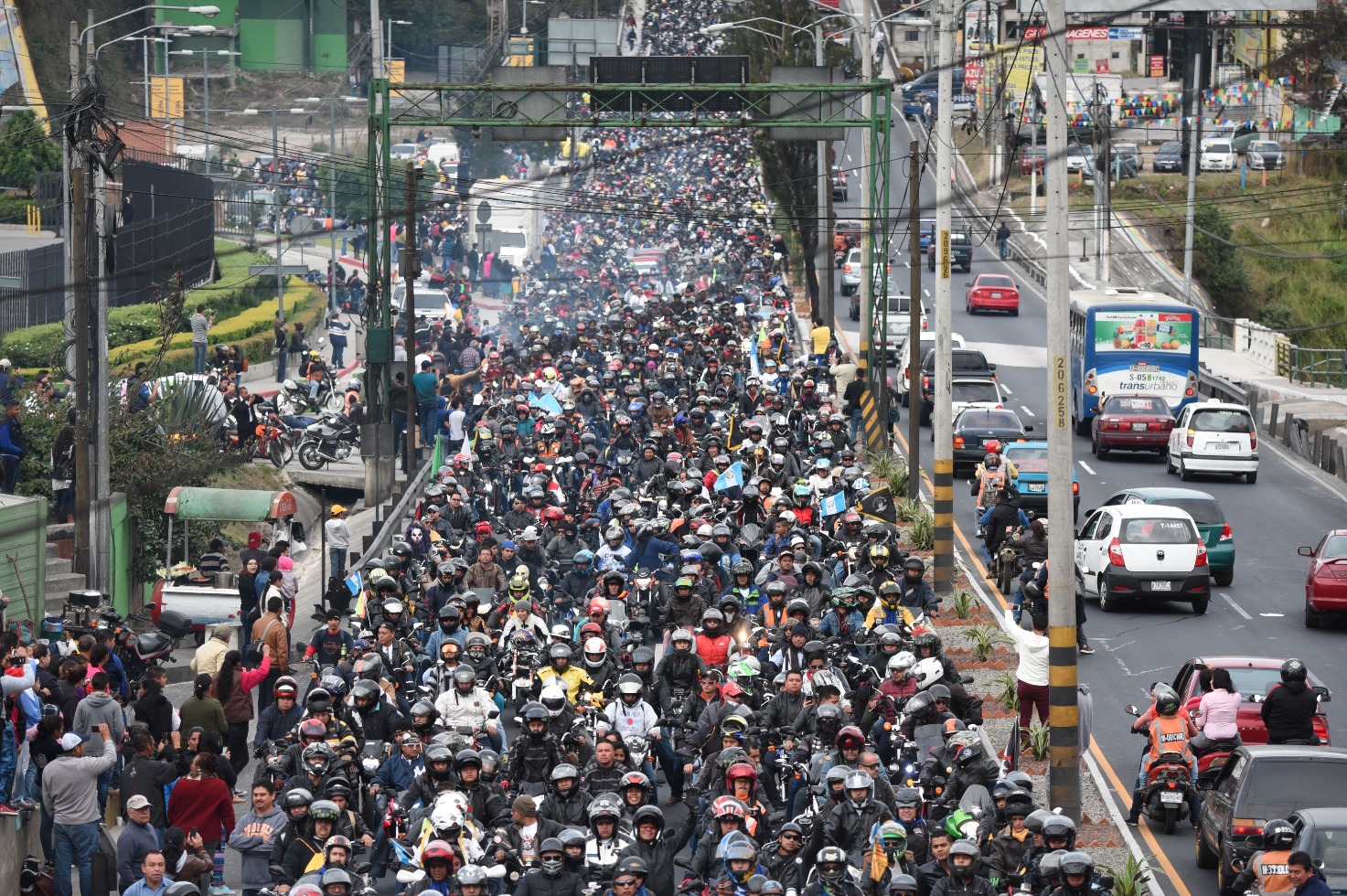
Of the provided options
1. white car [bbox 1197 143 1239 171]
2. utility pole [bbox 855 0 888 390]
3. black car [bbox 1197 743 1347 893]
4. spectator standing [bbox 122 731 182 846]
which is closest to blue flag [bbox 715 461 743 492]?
utility pole [bbox 855 0 888 390]

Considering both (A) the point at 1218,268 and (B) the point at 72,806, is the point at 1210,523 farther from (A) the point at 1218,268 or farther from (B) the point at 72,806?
(A) the point at 1218,268

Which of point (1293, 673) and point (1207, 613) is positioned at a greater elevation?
point (1293, 673)

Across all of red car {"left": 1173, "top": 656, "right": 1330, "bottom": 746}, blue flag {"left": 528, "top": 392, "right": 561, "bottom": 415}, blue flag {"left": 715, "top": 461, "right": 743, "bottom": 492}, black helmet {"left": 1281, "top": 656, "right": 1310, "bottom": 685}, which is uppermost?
blue flag {"left": 528, "top": 392, "right": 561, "bottom": 415}

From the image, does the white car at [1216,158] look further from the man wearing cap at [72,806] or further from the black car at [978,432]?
the man wearing cap at [72,806]

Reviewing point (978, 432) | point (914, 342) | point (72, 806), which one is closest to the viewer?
point (72, 806)

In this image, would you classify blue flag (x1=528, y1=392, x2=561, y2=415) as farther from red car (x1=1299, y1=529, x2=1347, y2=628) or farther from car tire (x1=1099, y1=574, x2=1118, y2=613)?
red car (x1=1299, y1=529, x2=1347, y2=628)

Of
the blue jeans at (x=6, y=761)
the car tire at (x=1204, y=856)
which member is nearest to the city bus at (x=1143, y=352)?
the car tire at (x=1204, y=856)

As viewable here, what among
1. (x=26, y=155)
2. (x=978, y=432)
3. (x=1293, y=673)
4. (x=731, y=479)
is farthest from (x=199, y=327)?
(x=1293, y=673)
